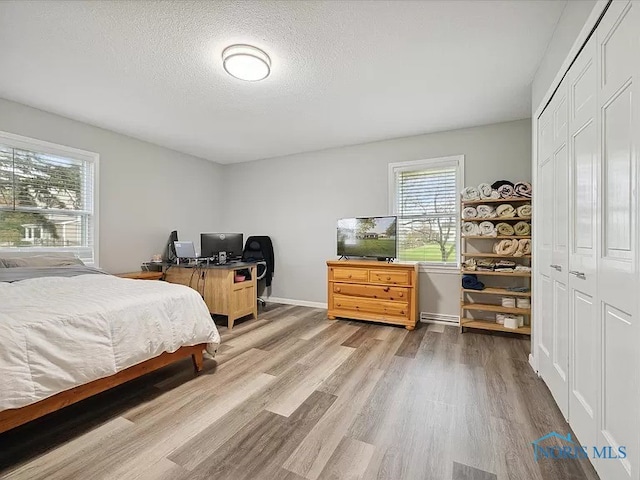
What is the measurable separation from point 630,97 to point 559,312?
1368 millimetres

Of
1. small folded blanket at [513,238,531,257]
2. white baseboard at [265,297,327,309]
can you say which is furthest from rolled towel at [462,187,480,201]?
white baseboard at [265,297,327,309]

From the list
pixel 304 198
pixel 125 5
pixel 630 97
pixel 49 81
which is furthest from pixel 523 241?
pixel 49 81

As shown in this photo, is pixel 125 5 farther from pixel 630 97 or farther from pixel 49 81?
pixel 630 97

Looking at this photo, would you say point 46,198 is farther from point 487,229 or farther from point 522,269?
point 522,269

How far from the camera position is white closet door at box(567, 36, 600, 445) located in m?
1.43

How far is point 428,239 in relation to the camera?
4.05 meters

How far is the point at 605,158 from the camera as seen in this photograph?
132 cm

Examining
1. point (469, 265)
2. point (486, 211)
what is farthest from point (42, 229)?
point (486, 211)

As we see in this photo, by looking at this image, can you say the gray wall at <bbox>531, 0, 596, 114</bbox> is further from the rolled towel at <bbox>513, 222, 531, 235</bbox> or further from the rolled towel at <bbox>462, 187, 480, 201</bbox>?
the rolled towel at <bbox>513, 222, 531, 235</bbox>

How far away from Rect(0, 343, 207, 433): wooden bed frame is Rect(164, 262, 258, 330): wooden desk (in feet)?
4.33

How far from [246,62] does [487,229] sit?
10.1 ft

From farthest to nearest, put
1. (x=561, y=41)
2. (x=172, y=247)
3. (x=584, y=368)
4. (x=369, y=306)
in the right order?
(x=172, y=247)
(x=369, y=306)
(x=561, y=41)
(x=584, y=368)

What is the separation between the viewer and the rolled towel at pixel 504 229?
3344mm

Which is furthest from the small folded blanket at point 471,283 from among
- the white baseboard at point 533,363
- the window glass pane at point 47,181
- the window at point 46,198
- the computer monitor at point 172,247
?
the window glass pane at point 47,181
